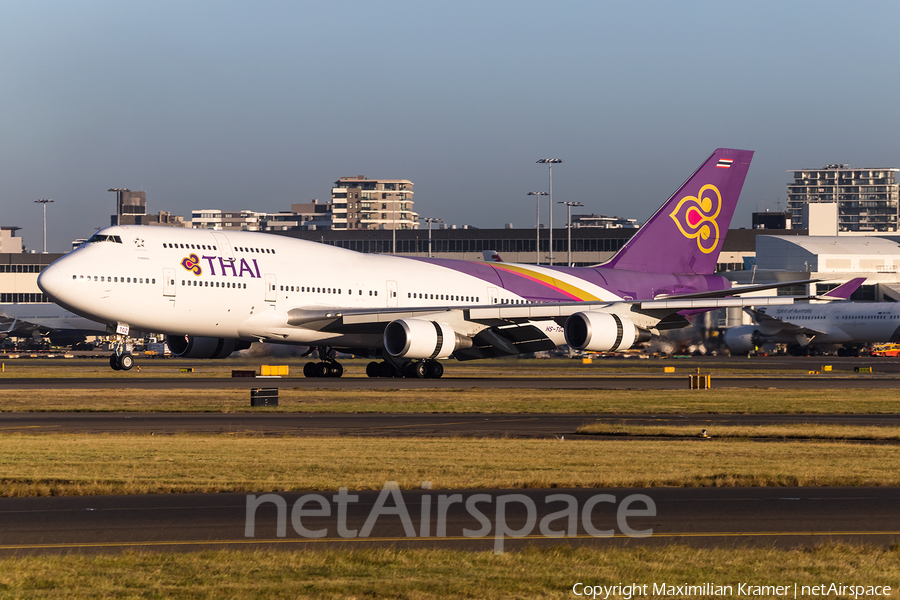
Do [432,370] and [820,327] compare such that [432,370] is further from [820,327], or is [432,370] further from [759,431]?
[820,327]

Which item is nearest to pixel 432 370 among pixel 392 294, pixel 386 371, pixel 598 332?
pixel 386 371

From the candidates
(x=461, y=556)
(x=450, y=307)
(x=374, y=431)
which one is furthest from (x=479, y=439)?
(x=450, y=307)

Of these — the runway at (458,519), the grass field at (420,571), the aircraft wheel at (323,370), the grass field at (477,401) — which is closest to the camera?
the grass field at (420,571)

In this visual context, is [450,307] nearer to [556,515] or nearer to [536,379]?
[536,379]

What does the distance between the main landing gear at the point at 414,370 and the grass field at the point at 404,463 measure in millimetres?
26300

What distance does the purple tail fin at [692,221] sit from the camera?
193ft

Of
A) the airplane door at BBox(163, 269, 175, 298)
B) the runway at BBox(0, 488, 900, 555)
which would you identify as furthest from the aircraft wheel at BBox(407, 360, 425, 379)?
the runway at BBox(0, 488, 900, 555)

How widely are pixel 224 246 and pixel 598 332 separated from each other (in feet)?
55.4

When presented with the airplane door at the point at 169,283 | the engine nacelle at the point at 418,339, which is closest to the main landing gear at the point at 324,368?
the engine nacelle at the point at 418,339

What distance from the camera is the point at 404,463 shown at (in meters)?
19.7

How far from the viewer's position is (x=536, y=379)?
52938 millimetres

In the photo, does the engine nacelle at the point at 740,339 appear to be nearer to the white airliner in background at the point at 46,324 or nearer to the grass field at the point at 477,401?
the grass field at the point at 477,401
